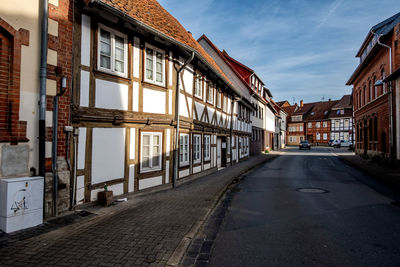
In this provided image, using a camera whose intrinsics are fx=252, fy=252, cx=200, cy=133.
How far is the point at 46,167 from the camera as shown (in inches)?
215

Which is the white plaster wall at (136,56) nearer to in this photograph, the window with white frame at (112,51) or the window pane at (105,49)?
the window with white frame at (112,51)

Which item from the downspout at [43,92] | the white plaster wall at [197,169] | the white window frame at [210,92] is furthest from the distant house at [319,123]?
the downspout at [43,92]

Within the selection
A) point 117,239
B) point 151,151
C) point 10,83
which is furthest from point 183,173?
point 10,83

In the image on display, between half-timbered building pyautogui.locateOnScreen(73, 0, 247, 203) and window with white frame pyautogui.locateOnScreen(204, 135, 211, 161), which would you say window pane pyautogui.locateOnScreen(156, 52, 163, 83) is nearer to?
half-timbered building pyautogui.locateOnScreen(73, 0, 247, 203)

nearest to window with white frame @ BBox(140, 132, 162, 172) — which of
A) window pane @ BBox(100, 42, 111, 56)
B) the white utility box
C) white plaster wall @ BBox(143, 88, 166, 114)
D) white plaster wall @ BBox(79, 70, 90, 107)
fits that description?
white plaster wall @ BBox(143, 88, 166, 114)

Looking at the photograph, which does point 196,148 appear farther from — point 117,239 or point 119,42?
point 117,239

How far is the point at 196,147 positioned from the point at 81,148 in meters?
6.09

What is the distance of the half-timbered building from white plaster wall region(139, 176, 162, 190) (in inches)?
1.2

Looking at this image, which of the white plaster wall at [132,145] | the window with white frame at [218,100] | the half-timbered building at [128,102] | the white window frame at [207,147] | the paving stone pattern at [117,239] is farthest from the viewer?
the window with white frame at [218,100]

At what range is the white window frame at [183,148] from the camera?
9.97m

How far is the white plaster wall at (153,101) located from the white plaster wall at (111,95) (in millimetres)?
772

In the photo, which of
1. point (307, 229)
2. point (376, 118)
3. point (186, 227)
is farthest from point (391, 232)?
point (376, 118)

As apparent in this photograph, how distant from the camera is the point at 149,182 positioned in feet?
26.7

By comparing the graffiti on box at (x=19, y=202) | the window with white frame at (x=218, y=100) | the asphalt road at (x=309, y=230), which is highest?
the window with white frame at (x=218, y=100)
